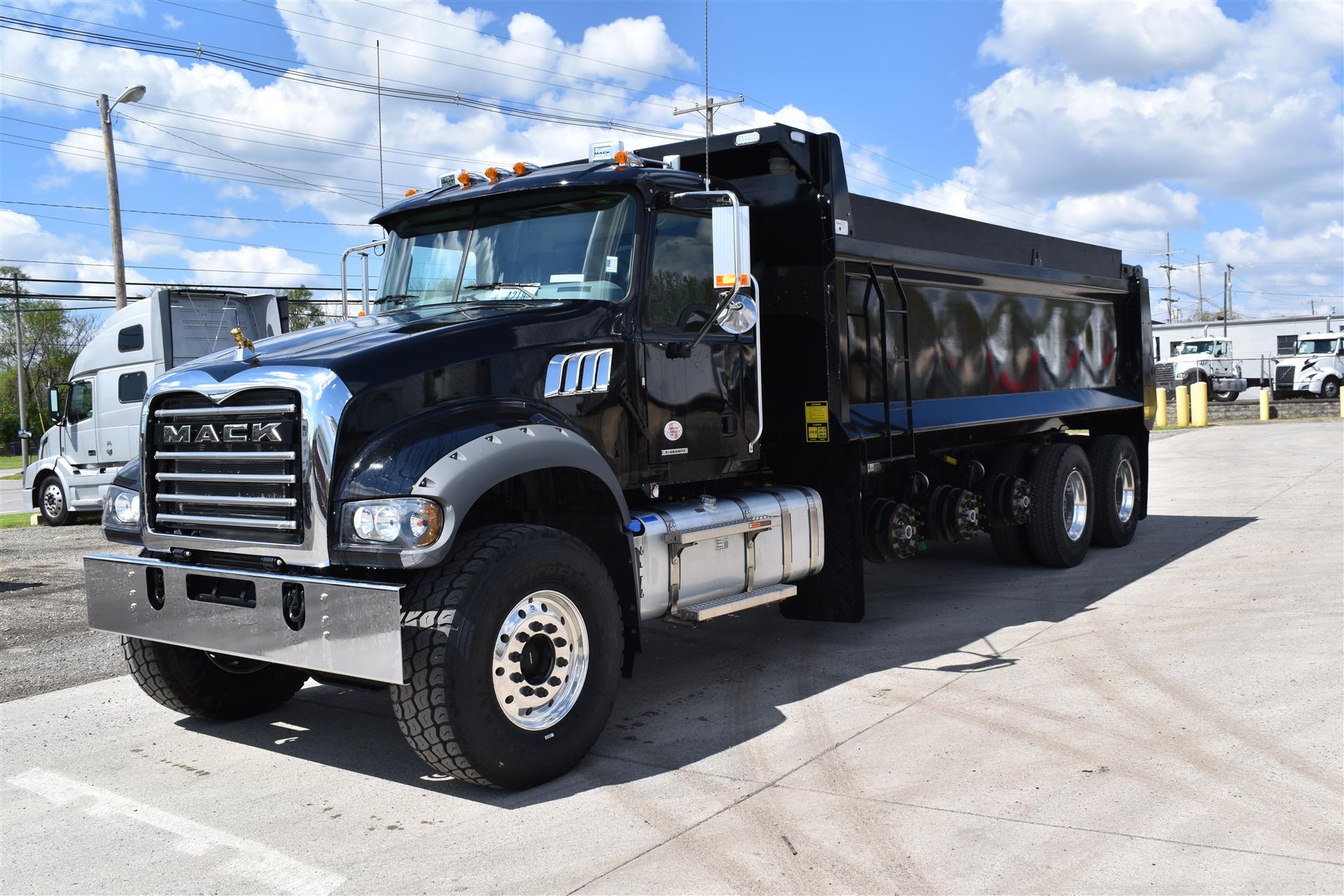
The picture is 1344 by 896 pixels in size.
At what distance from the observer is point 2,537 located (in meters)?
16.2

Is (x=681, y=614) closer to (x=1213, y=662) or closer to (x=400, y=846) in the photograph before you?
(x=400, y=846)

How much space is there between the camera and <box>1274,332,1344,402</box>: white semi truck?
3703 cm

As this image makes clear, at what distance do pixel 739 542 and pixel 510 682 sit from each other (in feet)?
6.59

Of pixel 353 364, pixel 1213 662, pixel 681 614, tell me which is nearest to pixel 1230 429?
pixel 1213 662

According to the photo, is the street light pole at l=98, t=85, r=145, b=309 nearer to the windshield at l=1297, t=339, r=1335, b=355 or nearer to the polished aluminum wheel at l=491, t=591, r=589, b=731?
the polished aluminum wheel at l=491, t=591, r=589, b=731

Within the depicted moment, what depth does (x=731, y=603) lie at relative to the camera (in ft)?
19.7

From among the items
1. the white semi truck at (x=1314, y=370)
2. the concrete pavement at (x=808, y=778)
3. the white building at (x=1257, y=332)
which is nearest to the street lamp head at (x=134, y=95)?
the concrete pavement at (x=808, y=778)

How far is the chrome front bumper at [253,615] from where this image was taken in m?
4.26

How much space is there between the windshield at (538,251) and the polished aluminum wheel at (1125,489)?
273 inches

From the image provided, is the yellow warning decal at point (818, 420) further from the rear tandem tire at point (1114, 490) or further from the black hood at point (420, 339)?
the rear tandem tire at point (1114, 490)

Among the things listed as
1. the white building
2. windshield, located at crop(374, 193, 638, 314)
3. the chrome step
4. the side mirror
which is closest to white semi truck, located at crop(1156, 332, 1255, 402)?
the white building

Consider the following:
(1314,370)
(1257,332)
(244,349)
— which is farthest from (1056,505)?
(1257,332)

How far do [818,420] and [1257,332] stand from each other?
6537 cm

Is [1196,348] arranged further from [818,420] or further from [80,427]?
[818,420]
